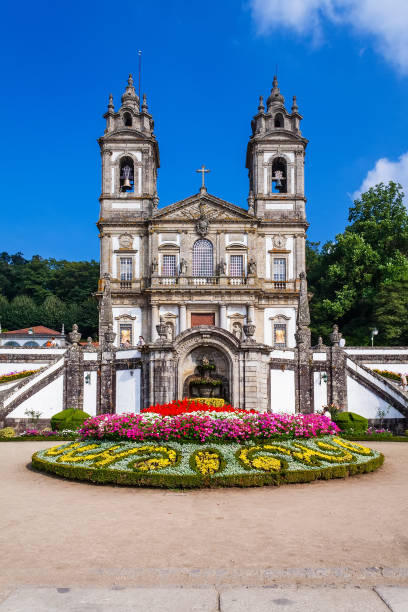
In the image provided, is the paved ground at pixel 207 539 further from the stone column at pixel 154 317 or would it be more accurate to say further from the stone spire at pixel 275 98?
the stone spire at pixel 275 98

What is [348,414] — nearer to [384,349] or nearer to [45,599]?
[384,349]

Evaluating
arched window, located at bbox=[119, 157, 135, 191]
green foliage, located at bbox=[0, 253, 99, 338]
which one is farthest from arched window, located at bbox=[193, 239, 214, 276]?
green foliage, located at bbox=[0, 253, 99, 338]

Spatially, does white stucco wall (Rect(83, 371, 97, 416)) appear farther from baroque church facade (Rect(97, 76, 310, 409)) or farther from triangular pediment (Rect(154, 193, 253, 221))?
triangular pediment (Rect(154, 193, 253, 221))

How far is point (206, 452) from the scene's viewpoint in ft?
39.8

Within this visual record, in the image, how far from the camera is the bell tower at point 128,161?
1666 inches

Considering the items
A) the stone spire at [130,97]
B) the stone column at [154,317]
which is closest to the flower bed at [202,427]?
the stone column at [154,317]

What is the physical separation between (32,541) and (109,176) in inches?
1490

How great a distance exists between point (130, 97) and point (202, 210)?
38.3ft

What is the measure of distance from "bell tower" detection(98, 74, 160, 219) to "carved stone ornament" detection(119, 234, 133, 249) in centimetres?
190

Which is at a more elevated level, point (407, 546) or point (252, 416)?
point (252, 416)

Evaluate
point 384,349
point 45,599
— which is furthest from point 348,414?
point 45,599

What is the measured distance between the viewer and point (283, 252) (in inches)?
1628

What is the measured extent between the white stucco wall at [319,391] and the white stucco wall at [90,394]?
10.2 metres

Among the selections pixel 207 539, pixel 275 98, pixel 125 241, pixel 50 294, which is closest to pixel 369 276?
pixel 275 98
